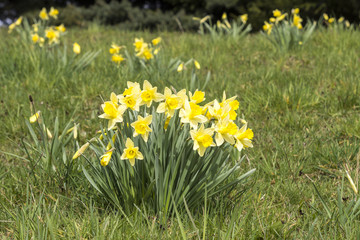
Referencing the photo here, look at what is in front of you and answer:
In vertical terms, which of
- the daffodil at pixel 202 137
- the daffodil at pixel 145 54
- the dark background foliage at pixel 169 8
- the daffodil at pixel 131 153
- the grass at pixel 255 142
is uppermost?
the daffodil at pixel 202 137

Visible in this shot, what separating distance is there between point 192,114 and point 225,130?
151mm

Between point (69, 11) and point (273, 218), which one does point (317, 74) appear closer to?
point (273, 218)

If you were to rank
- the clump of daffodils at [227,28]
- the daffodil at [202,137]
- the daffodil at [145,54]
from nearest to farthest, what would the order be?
the daffodil at [202,137]
the daffodil at [145,54]
the clump of daffodils at [227,28]

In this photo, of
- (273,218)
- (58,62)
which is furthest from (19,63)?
(273,218)

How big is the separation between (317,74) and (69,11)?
837cm

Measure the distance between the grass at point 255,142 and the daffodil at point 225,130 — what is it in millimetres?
289

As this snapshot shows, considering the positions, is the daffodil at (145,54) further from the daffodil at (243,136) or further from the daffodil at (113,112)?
the daffodil at (243,136)

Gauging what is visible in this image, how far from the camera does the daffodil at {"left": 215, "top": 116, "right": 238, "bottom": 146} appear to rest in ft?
4.83

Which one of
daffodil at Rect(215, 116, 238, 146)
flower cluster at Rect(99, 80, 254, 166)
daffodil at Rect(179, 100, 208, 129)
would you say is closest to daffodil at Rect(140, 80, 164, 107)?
flower cluster at Rect(99, 80, 254, 166)

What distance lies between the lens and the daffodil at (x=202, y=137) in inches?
57.4

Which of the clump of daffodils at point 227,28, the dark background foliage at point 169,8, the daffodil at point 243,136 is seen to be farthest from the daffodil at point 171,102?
the dark background foliage at point 169,8

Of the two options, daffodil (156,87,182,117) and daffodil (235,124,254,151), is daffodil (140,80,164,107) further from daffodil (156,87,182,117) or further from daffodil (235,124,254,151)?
daffodil (235,124,254,151)

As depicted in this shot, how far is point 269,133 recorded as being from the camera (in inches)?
104

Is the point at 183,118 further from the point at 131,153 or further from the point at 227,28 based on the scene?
the point at 227,28
